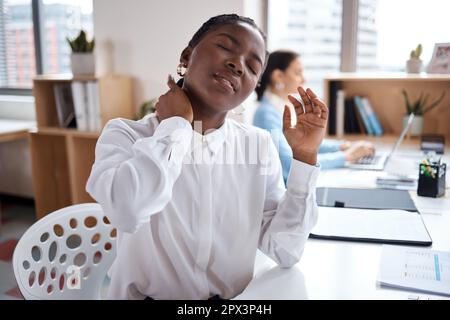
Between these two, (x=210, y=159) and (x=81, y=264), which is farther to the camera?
(x=81, y=264)

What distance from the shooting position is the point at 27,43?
3443 mm

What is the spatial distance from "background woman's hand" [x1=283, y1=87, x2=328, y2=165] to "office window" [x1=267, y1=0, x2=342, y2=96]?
163cm

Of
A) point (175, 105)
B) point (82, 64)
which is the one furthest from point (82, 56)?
point (175, 105)

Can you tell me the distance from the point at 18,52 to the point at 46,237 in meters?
2.91

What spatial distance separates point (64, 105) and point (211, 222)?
2.10 meters

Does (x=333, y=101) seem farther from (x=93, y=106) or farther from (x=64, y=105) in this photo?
(x=64, y=105)

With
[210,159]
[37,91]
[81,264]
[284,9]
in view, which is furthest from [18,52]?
[210,159]

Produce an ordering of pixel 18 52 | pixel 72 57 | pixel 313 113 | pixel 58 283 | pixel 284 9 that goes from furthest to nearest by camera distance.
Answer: pixel 18 52 → pixel 72 57 → pixel 284 9 → pixel 58 283 → pixel 313 113

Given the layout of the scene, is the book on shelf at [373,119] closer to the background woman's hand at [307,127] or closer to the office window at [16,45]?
the background woman's hand at [307,127]

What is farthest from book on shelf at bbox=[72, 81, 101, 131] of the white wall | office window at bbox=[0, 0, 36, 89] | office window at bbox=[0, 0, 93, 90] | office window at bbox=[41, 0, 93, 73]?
office window at bbox=[0, 0, 36, 89]

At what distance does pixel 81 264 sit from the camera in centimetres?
113

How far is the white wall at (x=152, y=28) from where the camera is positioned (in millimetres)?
939

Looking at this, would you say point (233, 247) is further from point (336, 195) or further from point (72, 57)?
point (72, 57)

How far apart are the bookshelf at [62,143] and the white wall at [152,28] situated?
0.94 ft
